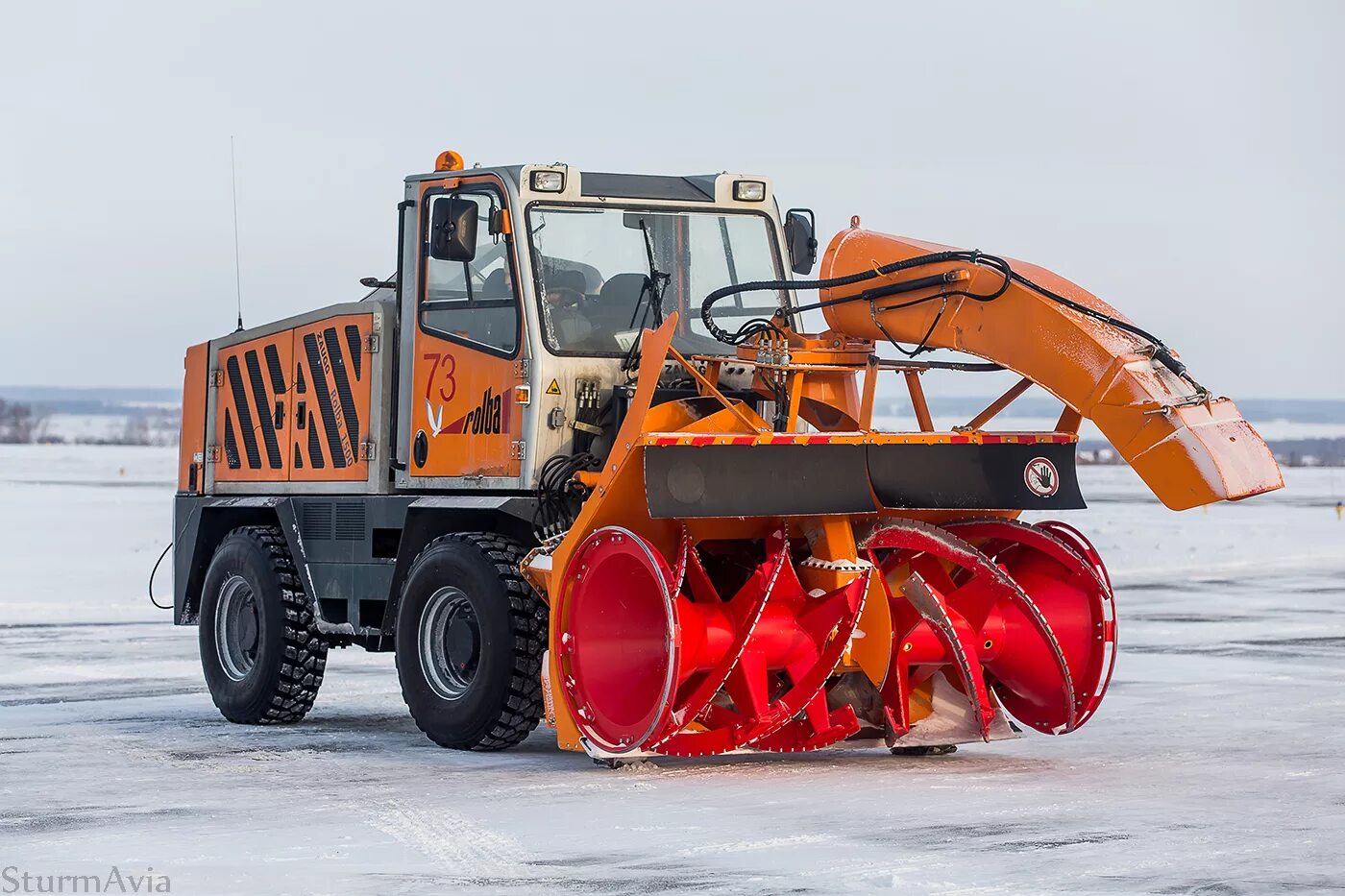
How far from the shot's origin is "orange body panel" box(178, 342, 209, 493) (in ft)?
41.6

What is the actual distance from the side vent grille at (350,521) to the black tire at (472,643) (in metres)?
0.82

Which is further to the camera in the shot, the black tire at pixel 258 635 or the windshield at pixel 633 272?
the black tire at pixel 258 635

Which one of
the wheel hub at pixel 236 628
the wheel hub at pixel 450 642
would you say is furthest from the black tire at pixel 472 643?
the wheel hub at pixel 236 628

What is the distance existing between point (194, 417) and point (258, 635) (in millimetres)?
1766

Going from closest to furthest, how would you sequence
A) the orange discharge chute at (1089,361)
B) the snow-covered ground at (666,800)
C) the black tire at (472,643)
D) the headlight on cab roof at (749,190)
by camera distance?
the snow-covered ground at (666,800), the orange discharge chute at (1089,361), the black tire at (472,643), the headlight on cab roof at (749,190)

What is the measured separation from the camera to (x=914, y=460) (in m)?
9.24

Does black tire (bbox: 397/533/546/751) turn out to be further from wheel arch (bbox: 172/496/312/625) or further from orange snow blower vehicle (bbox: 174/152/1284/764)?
wheel arch (bbox: 172/496/312/625)

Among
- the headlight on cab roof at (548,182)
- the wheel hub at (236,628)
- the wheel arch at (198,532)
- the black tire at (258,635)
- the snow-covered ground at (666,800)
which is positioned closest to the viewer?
the snow-covered ground at (666,800)

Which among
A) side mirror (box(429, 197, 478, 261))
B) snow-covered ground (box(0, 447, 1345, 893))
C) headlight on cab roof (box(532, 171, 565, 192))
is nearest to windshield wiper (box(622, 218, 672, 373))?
headlight on cab roof (box(532, 171, 565, 192))

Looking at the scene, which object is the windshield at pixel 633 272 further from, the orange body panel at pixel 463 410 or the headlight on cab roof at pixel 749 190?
the orange body panel at pixel 463 410

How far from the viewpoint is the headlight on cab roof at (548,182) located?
10062 mm

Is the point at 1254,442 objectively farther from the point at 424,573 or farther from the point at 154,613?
the point at 154,613

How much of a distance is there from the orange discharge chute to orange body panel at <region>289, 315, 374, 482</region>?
3.06 meters

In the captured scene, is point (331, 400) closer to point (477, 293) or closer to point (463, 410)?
point (463, 410)
